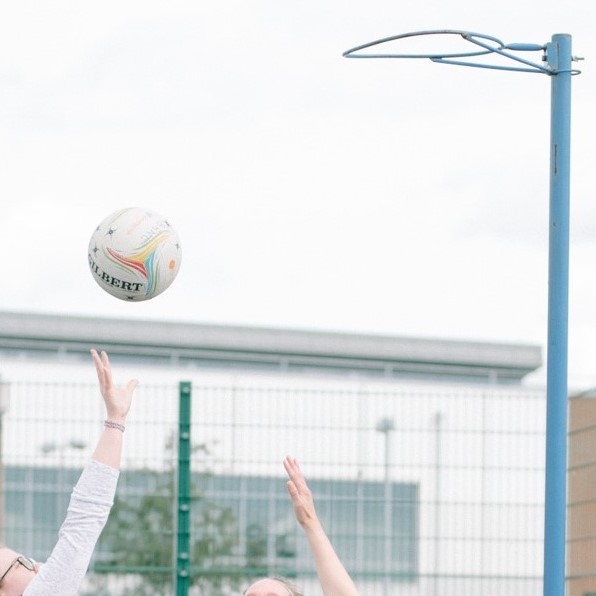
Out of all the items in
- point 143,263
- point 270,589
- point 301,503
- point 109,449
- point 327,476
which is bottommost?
point 270,589

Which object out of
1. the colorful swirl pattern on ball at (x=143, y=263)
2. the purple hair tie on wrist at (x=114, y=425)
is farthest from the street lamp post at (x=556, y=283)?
the purple hair tie on wrist at (x=114, y=425)

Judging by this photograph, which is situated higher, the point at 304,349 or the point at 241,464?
the point at 304,349

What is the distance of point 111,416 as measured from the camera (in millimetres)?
4371

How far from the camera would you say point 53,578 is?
3.97 m

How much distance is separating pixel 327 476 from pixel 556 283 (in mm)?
4541

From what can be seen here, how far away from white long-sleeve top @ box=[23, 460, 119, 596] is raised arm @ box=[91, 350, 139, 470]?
37mm

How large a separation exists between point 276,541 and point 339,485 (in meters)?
0.99

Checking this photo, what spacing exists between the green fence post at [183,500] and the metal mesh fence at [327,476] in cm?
6

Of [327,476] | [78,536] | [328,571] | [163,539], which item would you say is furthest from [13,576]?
[327,476]

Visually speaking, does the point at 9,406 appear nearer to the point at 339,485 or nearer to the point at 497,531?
the point at 339,485

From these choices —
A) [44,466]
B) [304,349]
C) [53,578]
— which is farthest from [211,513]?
[304,349]

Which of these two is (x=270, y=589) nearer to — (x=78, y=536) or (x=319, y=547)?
(x=319, y=547)

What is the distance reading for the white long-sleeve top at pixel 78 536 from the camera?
398 centimetres

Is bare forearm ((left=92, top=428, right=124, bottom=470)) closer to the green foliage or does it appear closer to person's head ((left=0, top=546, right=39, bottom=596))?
person's head ((left=0, top=546, right=39, bottom=596))
